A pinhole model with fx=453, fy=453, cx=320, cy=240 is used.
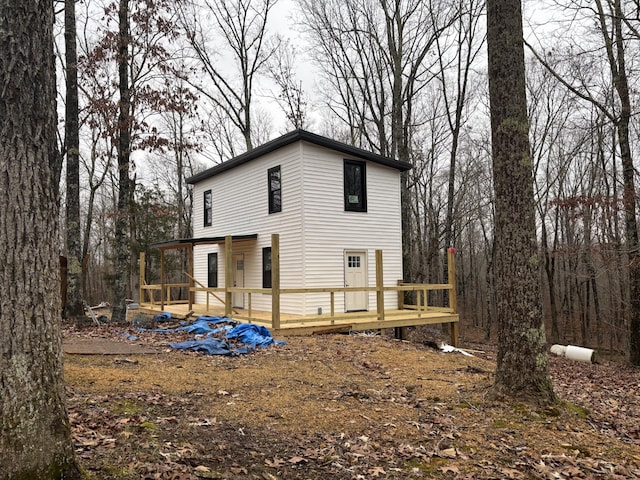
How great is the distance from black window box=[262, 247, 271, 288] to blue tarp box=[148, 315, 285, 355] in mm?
3431

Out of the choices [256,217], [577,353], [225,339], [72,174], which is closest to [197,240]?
[256,217]

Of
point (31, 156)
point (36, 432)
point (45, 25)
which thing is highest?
point (45, 25)

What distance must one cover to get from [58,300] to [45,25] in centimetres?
A: 173

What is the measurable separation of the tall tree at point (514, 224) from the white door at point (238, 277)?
1181cm

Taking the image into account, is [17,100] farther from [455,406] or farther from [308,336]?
[308,336]

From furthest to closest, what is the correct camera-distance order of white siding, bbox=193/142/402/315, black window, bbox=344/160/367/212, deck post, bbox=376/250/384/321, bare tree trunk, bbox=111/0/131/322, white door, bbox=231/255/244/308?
white door, bbox=231/255/244/308 → black window, bbox=344/160/367/212 → white siding, bbox=193/142/402/315 → bare tree trunk, bbox=111/0/131/322 → deck post, bbox=376/250/384/321

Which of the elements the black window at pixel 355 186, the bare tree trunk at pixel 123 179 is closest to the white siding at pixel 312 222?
the black window at pixel 355 186

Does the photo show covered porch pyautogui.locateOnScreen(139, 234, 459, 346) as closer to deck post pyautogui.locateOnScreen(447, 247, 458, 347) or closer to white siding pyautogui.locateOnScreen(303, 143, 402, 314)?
deck post pyautogui.locateOnScreen(447, 247, 458, 347)

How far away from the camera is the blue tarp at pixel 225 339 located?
855 cm

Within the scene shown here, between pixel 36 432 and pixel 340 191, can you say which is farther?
pixel 340 191

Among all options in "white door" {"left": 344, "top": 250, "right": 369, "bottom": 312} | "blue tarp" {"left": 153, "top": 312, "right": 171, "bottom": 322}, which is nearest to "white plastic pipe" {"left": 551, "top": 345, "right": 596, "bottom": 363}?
"white door" {"left": 344, "top": 250, "right": 369, "bottom": 312}

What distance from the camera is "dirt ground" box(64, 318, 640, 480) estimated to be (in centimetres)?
365

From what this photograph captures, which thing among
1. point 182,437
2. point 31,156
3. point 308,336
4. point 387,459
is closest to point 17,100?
point 31,156

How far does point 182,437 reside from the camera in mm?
3998
